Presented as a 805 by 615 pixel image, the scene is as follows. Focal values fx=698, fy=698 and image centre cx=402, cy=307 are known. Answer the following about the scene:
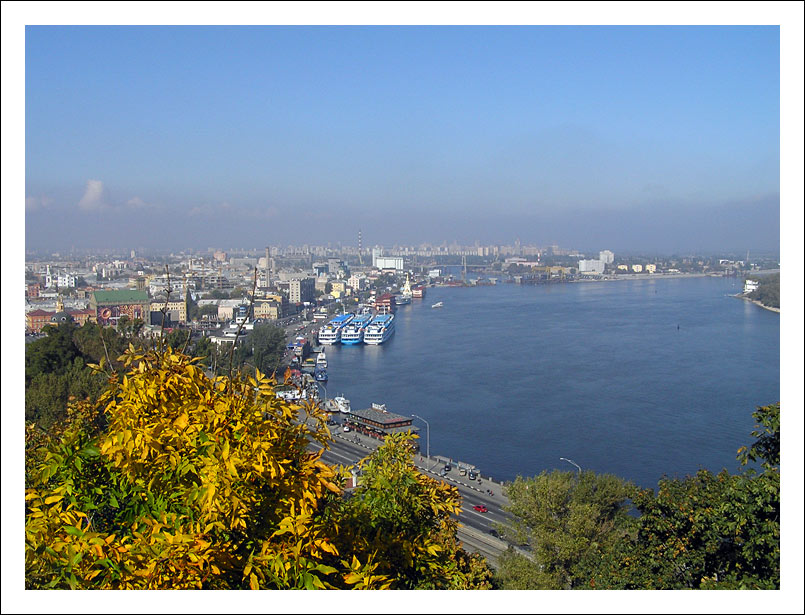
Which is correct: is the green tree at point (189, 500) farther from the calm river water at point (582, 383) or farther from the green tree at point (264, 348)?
the green tree at point (264, 348)

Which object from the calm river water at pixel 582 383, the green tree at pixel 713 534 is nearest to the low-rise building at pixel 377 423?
the calm river water at pixel 582 383

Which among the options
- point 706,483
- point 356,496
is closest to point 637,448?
point 706,483

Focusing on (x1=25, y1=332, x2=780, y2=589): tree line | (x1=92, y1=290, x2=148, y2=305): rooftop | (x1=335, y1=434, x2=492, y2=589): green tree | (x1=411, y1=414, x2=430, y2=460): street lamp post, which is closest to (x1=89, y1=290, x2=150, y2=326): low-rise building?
(x1=92, y1=290, x2=148, y2=305): rooftop

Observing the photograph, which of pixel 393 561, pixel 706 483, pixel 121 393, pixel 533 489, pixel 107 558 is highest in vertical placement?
pixel 121 393

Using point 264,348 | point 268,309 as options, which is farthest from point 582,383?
point 268,309

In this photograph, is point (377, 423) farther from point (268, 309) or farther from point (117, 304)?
point (268, 309)

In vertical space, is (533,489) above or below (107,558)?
below

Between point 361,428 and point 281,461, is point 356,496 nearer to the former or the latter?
point 281,461
